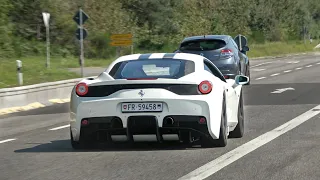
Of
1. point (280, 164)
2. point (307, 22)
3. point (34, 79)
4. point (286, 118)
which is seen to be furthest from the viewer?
point (307, 22)

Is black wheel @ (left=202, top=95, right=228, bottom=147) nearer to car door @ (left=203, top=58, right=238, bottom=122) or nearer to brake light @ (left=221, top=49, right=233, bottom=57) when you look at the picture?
car door @ (left=203, top=58, right=238, bottom=122)

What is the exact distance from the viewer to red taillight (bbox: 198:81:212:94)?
10.6 meters

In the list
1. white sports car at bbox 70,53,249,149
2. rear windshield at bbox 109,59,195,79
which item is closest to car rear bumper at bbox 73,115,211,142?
white sports car at bbox 70,53,249,149

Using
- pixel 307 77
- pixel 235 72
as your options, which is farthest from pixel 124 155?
pixel 307 77

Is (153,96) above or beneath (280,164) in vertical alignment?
above

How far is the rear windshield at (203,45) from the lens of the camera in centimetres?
2330

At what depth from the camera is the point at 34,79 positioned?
83.5 ft

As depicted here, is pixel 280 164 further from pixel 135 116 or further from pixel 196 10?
pixel 196 10

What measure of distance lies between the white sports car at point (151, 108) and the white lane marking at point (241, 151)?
38cm

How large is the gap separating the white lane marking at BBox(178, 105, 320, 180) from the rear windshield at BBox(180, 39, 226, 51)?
8092 mm

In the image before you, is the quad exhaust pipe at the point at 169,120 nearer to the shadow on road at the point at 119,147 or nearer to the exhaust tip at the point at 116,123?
the exhaust tip at the point at 116,123

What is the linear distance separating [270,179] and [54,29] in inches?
1600

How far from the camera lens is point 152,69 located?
11297 mm

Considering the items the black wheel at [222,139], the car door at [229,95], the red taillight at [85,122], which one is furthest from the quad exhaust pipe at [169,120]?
the car door at [229,95]
